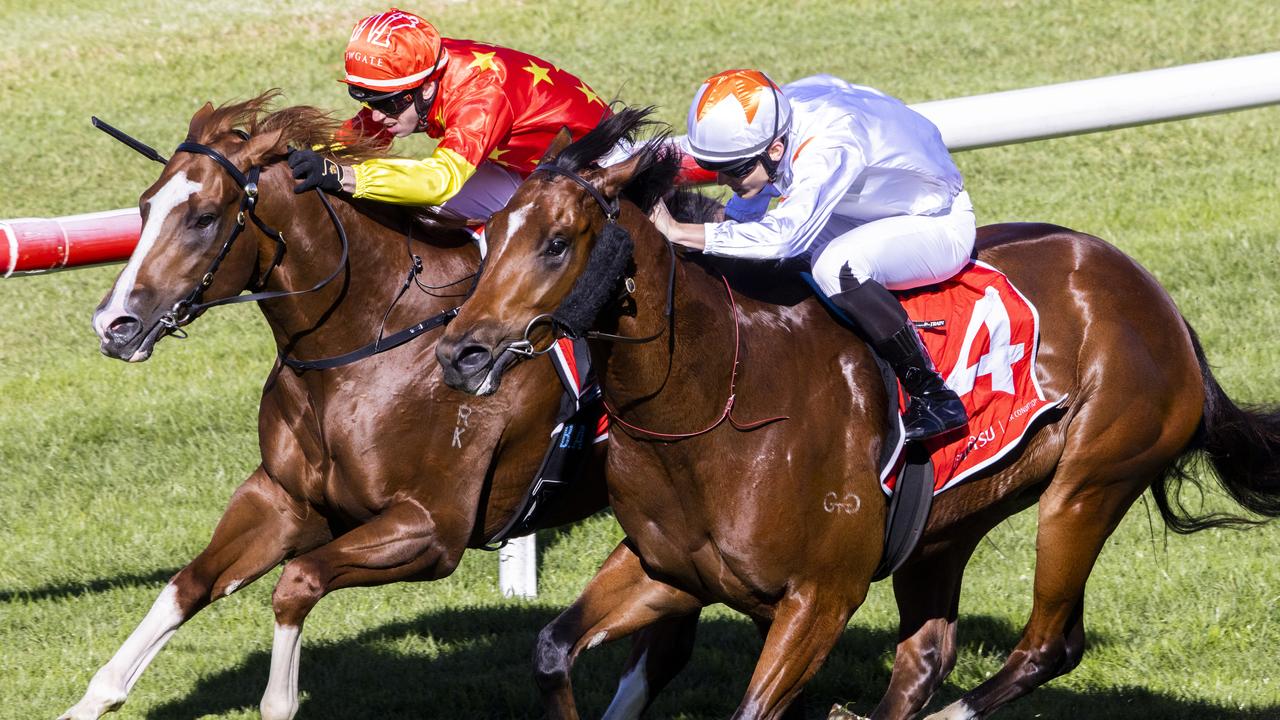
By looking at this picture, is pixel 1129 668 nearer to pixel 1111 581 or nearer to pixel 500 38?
pixel 1111 581

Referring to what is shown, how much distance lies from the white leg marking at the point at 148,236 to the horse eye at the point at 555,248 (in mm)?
1321

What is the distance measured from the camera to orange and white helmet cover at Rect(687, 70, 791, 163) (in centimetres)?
414

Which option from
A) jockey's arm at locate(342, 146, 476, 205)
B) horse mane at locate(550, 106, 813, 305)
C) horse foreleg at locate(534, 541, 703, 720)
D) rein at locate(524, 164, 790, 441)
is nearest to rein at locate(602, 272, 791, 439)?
rein at locate(524, 164, 790, 441)

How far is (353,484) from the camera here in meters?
4.74

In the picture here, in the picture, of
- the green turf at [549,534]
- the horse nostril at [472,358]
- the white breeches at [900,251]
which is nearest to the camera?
the horse nostril at [472,358]

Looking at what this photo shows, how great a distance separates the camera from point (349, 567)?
183 inches

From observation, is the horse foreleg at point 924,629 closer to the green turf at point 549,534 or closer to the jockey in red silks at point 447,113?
the green turf at point 549,534

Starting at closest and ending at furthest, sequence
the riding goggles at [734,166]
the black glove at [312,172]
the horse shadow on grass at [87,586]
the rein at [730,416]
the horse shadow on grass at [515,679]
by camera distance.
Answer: the rein at [730,416] < the riding goggles at [734,166] < the black glove at [312,172] < the horse shadow on grass at [515,679] < the horse shadow on grass at [87,586]

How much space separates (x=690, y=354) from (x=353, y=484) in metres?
1.24

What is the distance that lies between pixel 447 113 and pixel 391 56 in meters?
0.25

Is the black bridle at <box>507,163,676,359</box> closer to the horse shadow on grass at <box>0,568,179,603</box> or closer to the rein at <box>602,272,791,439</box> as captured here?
the rein at <box>602,272,791,439</box>

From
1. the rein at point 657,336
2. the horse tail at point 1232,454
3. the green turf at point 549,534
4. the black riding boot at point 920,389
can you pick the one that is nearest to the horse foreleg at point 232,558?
the green turf at point 549,534

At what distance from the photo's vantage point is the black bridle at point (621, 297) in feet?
12.0

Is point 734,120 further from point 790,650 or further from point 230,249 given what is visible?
point 230,249
